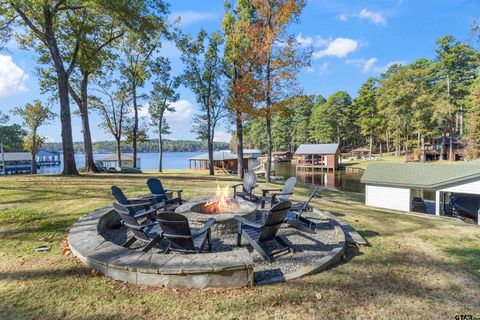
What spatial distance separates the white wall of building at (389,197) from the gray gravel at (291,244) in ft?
30.9

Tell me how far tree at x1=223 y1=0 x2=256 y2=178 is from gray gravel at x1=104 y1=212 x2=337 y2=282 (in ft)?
27.8

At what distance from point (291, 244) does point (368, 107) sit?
47.7 metres

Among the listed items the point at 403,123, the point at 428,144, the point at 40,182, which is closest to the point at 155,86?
the point at 40,182

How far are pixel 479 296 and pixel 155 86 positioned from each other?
→ 24.2 metres

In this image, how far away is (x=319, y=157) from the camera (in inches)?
1606

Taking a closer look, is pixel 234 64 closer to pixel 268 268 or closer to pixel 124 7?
pixel 124 7

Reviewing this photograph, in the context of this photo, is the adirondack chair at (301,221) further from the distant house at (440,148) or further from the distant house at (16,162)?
the distant house at (16,162)

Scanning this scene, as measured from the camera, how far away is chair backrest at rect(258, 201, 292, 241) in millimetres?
3881

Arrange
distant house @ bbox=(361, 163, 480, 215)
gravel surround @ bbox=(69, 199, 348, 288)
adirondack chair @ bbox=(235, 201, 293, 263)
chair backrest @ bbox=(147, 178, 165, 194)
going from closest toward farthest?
1. gravel surround @ bbox=(69, 199, 348, 288)
2. adirondack chair @ bbox=(235, 201, 293, 263)
3. chair backrest @ bbox=(147, 178, 165, 194)
4. distant house @ bbox=(361, 163, 480, 215)

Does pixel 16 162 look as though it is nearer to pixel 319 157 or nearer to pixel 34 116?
pixel 34 116

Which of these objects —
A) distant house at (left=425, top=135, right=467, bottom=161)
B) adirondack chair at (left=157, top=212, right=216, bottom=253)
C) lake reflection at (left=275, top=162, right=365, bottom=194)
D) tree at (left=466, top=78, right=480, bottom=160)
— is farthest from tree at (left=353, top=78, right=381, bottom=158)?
adirondack chair at (left=157, top=212, right=216, bottom=253)

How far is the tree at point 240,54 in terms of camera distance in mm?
12733

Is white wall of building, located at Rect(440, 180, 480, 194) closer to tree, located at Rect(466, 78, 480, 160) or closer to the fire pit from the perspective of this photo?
the fire pit

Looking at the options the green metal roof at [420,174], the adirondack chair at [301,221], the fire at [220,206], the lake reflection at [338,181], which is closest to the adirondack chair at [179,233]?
the fire at [220,206]
